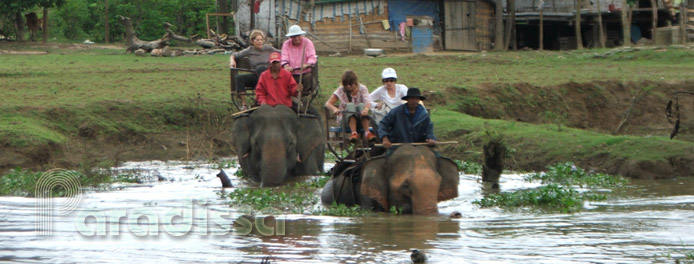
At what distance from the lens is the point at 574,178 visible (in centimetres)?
1523

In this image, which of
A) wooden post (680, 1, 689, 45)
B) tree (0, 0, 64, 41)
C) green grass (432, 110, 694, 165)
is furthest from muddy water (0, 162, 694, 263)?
tree (0, 0, 64, 41)

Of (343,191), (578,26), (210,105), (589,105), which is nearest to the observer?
(343,191)

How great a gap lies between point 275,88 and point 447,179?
170 inches

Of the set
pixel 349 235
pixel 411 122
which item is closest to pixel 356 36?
pixel 411 122

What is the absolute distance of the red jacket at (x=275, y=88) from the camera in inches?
587

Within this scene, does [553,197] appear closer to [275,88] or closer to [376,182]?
[376,182]

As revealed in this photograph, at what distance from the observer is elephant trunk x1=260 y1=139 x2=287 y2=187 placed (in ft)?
45.8

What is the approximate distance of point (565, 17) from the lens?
132ft

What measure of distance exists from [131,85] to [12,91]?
2841 mm

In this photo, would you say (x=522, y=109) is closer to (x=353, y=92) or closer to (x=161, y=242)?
(x=353, y=92)

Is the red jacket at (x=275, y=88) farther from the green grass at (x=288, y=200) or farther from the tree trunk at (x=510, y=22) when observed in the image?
the tree trunk at (x=510, y=22)

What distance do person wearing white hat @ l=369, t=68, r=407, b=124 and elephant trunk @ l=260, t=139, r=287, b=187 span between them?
1.52 meters

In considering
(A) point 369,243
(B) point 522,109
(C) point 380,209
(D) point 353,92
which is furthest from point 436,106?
(A) point 369,243

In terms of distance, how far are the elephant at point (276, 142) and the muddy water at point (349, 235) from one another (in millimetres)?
891
